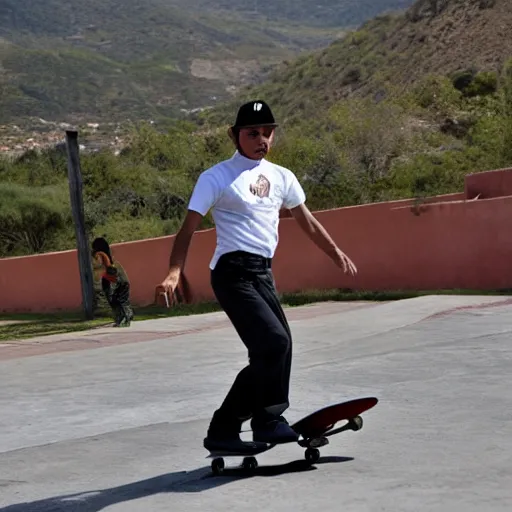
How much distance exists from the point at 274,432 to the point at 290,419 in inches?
83.2

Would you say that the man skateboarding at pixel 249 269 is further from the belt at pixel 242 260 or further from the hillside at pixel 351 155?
the hillside at pixel 351 155

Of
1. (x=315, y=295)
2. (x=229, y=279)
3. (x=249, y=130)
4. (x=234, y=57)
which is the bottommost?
(x=315, y=295)

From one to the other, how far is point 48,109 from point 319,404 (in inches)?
3983

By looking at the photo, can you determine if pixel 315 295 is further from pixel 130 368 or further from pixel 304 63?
pixel 304 63

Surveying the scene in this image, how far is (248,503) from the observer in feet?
18.1

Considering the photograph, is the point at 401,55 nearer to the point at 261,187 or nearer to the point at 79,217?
the point at 79,217

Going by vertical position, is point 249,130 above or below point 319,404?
above

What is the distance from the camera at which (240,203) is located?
6.21m

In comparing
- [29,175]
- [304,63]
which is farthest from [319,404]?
[304,63]

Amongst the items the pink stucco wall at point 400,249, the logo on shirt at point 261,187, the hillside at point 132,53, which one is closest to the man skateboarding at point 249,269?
the logo on shirt at point 261,187

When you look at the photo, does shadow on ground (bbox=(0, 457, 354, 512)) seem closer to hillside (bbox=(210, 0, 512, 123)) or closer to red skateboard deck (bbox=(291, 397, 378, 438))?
red skateboard deck (bbox=(291, 397, 378, 438))

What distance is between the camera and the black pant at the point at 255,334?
20.0 feet

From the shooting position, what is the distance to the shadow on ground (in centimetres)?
577

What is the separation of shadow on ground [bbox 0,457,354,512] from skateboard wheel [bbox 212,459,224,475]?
0.03 m
